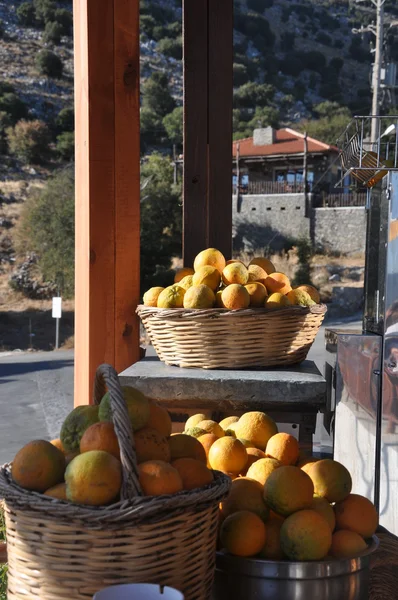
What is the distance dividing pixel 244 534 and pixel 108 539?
0.24 m

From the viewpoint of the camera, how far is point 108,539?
85 centimetres

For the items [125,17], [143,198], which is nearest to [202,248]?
[125,17]

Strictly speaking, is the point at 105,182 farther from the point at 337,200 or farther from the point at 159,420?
the point at 337,200

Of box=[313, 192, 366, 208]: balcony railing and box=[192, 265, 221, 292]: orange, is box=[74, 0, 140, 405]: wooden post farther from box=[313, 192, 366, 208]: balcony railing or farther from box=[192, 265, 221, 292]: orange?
box=[313, 192, 366, 208]: balcony railing

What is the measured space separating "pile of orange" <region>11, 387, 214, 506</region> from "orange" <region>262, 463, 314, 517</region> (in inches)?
4.4

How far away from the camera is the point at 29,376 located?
44.7 ft

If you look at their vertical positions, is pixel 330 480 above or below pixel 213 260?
below

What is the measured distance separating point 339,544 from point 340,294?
21226 mm

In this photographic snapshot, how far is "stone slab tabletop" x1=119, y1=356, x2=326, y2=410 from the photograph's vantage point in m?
1.70

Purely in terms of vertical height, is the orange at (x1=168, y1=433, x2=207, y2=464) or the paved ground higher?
the orange at (x1=168, y1=433, x2=207, y2=464)

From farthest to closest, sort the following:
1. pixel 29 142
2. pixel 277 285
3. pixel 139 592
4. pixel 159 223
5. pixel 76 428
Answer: pixel 29 142
pixel 159 223
pixel 277 285
pixel 76 428
pixel 139 592

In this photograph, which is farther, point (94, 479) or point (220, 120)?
point (220, 120)

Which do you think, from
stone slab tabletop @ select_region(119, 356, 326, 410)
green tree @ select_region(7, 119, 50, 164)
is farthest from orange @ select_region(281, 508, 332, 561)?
green tree @ select_region(7, 119, 50, 164)

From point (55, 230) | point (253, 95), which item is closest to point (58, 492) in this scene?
point (55, 230)
